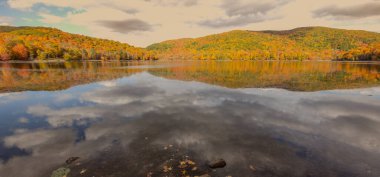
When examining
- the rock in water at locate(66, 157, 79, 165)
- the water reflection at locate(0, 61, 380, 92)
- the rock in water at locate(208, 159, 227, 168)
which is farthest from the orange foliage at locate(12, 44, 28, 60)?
the rock in water at locate(208, 159, 227, 168)

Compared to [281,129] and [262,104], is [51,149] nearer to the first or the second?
[281,129]

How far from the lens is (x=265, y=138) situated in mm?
13883

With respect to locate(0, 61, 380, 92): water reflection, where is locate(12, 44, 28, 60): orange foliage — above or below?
above

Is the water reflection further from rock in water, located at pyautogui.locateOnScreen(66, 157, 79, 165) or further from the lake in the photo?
rock in water, located at pyautogui.locateOnScreen(66, 157, 79, 165)

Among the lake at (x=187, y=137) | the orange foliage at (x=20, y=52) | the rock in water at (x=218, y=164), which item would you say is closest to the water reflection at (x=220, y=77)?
the lake at (x=187, y=137)

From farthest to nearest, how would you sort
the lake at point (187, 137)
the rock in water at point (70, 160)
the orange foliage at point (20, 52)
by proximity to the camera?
1. the orange foliage at point (20, 52)
2. the rock in water at point (70, 160)
3. the lake at point (187, 137)

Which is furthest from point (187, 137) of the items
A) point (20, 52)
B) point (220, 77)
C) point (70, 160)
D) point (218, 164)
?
point (20, 52)

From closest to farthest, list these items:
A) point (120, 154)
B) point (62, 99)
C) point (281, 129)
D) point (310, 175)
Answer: point (310, 175) → point (120, 154) → point (281, 129) → point (62, 99)

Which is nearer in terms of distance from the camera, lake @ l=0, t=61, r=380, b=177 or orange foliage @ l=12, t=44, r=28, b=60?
lake @ l=0, t=61, r=380, b=177

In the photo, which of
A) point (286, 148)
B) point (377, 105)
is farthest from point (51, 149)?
→ point (377, 105)

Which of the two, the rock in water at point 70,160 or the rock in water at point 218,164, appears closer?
the rock in water at point 218,164

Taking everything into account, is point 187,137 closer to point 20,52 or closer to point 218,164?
point 218,164

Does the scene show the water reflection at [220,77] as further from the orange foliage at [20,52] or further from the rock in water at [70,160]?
the orange foliage at [20,52]

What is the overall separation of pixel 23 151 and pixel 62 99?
14.8 m
